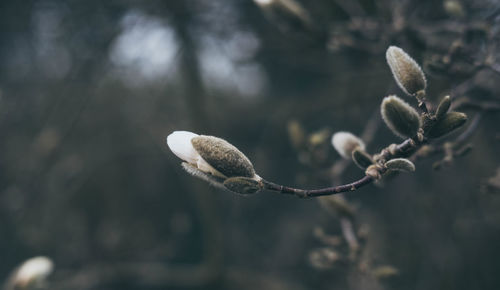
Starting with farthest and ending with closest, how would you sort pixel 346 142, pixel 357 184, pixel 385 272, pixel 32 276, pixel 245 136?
pixel 245 136 → pixel 32 276 → pixel 385 272 → pixel 346 142 → pixel 357 184

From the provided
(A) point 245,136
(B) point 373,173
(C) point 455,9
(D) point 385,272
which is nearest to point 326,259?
(D) point 385,272

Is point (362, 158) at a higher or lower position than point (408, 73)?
lower

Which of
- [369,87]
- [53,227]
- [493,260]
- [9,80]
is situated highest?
[9,80]

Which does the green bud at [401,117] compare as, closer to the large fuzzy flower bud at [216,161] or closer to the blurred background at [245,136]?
the large fuzzy flower bud at [216,161]

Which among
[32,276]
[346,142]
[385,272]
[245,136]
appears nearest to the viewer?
[346,142]

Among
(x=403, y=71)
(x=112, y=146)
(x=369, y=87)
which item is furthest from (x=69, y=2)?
(x=403, y=71)

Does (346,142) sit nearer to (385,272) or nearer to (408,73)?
(408,73)

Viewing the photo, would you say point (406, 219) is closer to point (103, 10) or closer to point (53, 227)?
point (103, 10)
